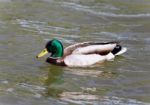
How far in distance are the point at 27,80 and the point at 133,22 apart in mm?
5676

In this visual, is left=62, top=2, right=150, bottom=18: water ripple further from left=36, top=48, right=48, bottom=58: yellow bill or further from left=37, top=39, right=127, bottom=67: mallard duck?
left=36, top=48, right=48, bottom=58: yellow bill

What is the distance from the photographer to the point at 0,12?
16406mm

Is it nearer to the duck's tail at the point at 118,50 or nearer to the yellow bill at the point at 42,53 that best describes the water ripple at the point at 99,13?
the duck's tail at the point at 118,50

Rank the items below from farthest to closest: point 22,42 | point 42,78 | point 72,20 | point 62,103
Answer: point 72,20 < point 22,42 < point 42,78 < point 62,103

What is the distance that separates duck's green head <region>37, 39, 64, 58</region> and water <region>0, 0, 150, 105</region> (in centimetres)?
23

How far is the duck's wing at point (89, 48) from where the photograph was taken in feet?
42.6

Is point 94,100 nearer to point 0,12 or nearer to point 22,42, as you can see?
point 22,42

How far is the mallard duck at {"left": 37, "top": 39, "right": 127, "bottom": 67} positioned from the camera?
1290 cm

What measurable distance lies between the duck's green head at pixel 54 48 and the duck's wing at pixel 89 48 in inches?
4.7

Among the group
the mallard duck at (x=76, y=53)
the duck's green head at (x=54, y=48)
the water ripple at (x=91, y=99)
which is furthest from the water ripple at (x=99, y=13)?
the water ripple at (x=91, y=99)

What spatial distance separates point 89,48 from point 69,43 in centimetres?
115

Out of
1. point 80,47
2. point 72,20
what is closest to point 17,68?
point 80,47

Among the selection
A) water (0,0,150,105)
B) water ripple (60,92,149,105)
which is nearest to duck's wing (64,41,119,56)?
water (0,0,150,105)

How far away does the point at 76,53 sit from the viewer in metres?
13.0
